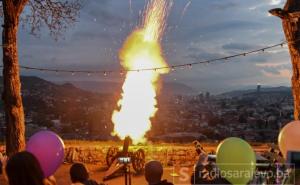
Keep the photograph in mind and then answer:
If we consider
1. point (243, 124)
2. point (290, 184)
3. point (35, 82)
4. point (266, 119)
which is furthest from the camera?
point (35, 82)

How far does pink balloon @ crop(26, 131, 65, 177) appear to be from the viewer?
273 inches

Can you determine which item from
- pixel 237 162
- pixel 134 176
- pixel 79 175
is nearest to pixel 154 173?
pixel 79 175

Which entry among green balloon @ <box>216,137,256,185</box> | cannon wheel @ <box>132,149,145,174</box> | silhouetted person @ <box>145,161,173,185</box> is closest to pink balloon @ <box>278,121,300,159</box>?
green balloon @ <box>216,137,256,185</box>

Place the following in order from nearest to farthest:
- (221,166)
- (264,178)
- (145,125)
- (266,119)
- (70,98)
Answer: (221,166) < (264,178) < (145,125) < (266,119) < (70,98)

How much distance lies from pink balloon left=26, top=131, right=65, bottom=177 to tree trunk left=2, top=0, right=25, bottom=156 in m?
6.01

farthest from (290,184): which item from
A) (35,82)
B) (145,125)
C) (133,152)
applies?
(35,82)

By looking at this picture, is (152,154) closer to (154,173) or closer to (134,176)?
(134,176)

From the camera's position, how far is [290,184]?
625 cm

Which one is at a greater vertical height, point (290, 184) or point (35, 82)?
point (35, 82)

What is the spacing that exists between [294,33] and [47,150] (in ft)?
23.0

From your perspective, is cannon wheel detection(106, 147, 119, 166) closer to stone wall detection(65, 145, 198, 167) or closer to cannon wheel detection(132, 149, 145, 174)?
stone wall detection(65, 145, 198, 167)

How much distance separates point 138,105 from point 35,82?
36058mm

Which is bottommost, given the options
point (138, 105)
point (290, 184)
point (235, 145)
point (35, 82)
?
point (290, 184)

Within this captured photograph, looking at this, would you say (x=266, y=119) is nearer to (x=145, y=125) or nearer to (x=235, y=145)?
(x=145, y=125)
